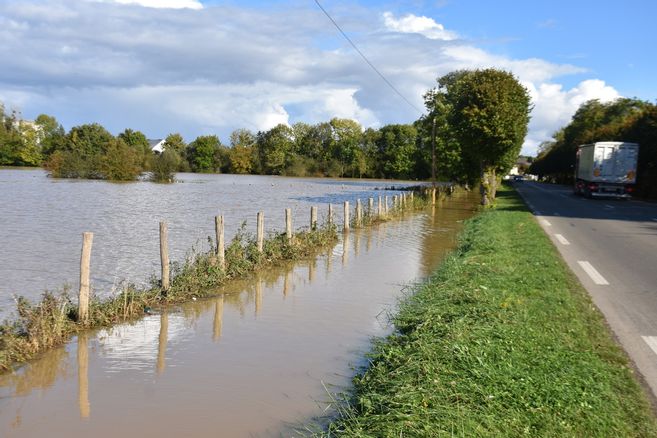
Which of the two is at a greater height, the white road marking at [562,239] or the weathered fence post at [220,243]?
the weathered fence post at [220,243]

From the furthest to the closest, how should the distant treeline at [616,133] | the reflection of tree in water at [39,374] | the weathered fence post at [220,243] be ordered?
the distant treeline at [616,133] < the weathered fence post at [220,243] < the reflection of tree in water at [39,374]

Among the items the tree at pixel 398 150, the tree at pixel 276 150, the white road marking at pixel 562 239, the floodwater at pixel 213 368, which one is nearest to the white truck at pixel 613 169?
the white road marking at pixel 562 239

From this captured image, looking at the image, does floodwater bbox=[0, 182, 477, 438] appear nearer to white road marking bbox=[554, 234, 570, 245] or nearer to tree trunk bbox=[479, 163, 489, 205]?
white road marking bbox=[554, 234, 570, 245]

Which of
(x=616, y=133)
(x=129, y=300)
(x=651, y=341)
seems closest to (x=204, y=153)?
(x=616, y=133)

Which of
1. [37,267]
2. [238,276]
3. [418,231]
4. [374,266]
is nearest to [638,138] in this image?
[418,231]

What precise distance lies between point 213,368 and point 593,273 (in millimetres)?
7930

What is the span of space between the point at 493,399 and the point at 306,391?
95.4 inches

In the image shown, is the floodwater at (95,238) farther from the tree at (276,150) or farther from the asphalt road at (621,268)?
the tree at (276,150)

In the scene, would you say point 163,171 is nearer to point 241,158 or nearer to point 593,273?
point 241,158

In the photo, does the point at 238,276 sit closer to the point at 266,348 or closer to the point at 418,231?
the point at 266,348

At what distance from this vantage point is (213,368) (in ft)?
24.6

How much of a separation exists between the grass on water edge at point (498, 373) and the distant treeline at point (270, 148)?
88.8m

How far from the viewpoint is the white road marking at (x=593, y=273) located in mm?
10422

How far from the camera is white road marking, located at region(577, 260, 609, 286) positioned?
10422 mm
